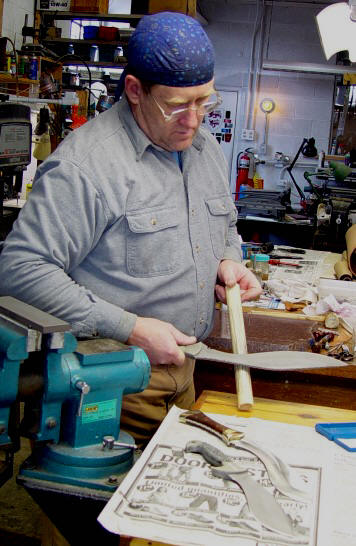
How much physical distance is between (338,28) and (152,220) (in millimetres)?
2337

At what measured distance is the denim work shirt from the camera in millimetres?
1671

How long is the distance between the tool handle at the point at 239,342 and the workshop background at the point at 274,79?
768 centimetres

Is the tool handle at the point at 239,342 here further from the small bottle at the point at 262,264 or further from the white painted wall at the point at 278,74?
the white painted wall at the point at 278,74

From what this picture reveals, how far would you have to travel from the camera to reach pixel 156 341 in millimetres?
1688

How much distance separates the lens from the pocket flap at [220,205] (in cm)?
203

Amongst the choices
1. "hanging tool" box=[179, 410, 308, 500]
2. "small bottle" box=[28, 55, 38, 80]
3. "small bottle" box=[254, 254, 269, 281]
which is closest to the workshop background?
"small bottle" box=[28, 55, 38, 80]

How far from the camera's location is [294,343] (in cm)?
257

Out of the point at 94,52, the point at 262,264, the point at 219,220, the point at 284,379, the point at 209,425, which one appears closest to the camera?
the point at 209,425

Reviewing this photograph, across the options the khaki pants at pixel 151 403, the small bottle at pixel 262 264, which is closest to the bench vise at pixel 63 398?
the khaki pants at pixel 151 403

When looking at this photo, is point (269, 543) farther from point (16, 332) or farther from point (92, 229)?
point (92, 229)

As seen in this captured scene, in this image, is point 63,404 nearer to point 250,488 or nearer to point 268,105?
point 250,488

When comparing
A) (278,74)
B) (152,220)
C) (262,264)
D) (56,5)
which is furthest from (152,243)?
(278,74)

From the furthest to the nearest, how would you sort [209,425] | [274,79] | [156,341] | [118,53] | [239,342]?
[274,79] → [118,53] → [239,342] → [156,341] → [209,425]

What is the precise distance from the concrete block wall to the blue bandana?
8053 mm
